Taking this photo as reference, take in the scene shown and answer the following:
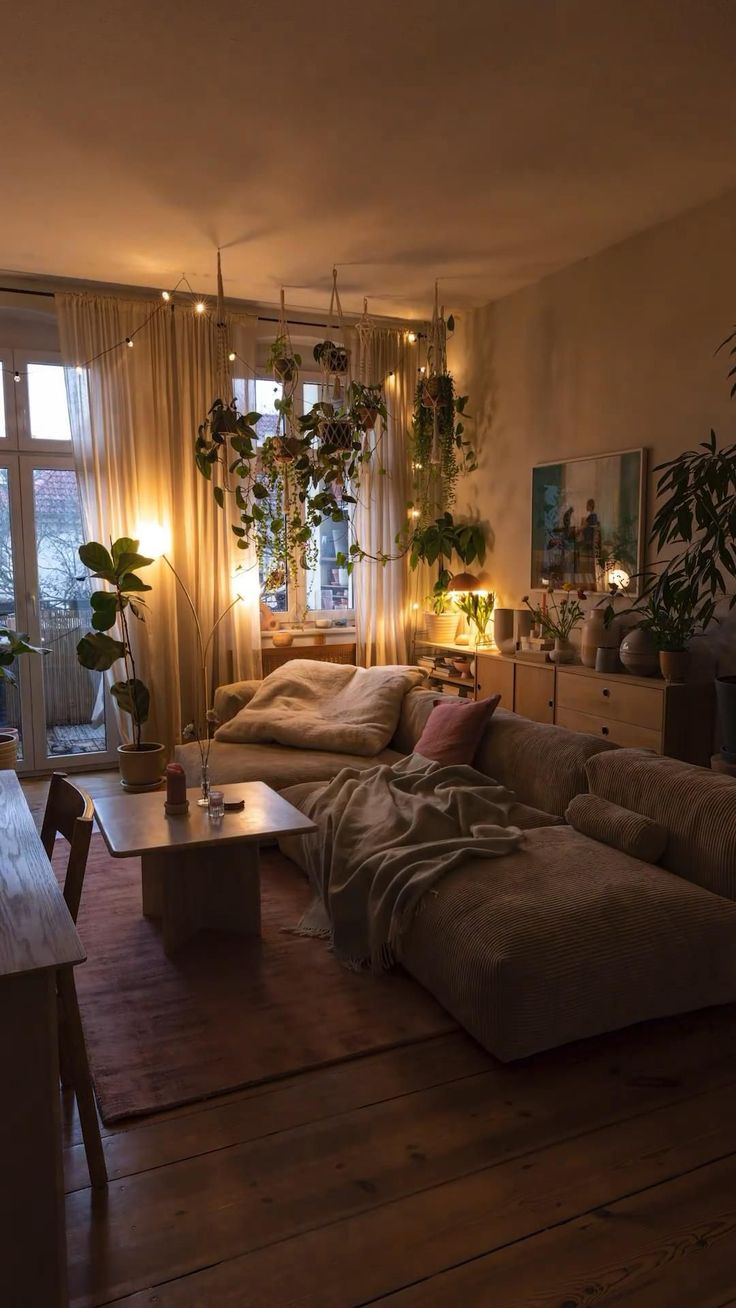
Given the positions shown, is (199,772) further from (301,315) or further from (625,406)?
(301,315)

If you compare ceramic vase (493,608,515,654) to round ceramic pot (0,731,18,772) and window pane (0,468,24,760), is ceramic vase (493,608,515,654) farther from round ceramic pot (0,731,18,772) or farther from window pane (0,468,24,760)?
window pane (0,468,24,760)

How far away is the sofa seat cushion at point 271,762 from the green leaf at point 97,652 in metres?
0.82

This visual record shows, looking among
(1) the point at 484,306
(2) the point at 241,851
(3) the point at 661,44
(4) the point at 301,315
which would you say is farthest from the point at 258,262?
(2) the point at 241,851

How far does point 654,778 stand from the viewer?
308 centimetres

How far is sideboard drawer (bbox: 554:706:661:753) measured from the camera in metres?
4.00

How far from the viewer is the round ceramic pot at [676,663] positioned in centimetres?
392

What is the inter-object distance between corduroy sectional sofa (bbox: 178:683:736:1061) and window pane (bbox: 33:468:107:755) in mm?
3453

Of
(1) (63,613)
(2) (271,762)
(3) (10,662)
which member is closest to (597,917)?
(2) (271,762)

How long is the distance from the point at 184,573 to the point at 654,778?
3.52 metres

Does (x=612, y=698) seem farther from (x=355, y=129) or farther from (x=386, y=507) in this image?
(x=355, y=129)

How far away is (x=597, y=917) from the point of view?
249 centimetres

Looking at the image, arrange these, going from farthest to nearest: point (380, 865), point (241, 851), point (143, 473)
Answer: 1. point (143, 473)
2. point (241, 851)
3. point (380, 865)

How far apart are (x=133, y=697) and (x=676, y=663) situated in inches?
124

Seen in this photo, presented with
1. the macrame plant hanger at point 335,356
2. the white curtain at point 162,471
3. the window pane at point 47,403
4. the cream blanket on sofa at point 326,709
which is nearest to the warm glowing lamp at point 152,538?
the white curtain at point 162,471
